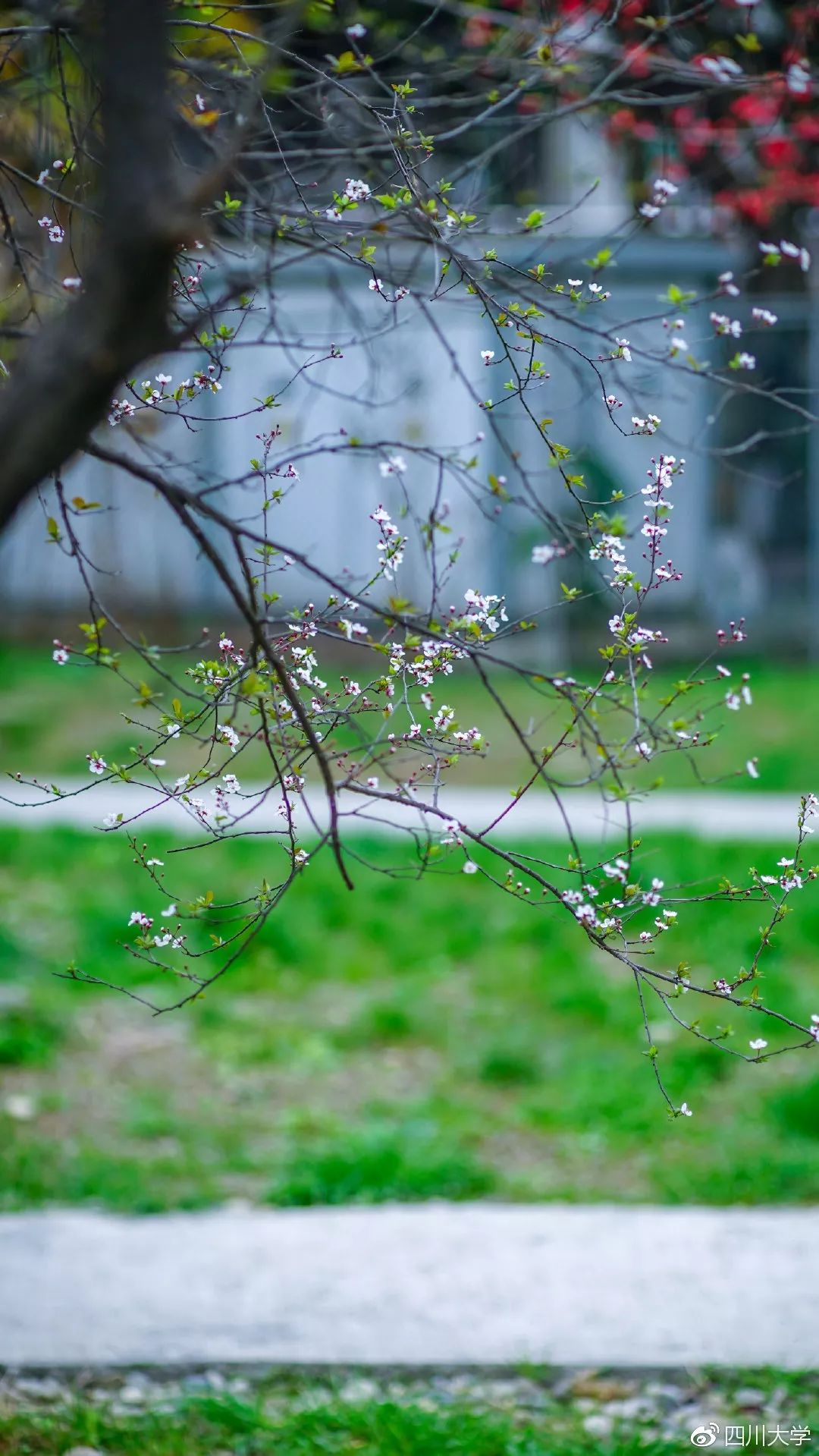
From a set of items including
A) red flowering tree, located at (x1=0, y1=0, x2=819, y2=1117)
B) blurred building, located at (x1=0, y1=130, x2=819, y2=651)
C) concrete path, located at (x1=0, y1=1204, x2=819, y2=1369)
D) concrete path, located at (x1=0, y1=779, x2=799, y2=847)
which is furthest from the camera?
blurred building, located at (x1=0, y1=130, x2=819, y2=651)

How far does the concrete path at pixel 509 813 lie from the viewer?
6.86m

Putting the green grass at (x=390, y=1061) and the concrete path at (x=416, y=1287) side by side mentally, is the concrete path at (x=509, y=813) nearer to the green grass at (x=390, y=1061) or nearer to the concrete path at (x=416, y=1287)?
the green grass at (x=390, y=1061)

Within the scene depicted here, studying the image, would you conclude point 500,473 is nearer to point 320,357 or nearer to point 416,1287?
point 320,357

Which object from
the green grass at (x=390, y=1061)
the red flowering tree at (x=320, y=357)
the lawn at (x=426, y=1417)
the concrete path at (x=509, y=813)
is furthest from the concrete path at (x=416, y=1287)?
the concrete path at (x=509, y=813)

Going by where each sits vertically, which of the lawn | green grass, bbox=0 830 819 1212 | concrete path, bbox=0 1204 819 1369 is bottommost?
the lawn

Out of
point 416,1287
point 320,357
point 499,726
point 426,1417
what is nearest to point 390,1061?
point 416,1287

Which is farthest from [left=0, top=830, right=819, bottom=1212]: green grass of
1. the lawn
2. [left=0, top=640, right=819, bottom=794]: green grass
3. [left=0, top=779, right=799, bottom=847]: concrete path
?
[left=0, top=640, right=819, bottom=794]: green grass

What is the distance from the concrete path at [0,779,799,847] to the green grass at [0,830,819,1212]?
1.42 feet

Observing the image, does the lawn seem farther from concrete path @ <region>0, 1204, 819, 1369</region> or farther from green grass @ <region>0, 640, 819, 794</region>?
green grass @ <region>0, 640, 819, 794</region>

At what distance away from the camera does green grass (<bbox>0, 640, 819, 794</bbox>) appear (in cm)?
795

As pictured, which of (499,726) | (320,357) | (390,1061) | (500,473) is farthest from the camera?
(500,473)

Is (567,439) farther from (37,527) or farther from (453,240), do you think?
A: (453,240)

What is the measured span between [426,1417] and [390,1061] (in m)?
2.11

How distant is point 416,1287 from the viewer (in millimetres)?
3236
